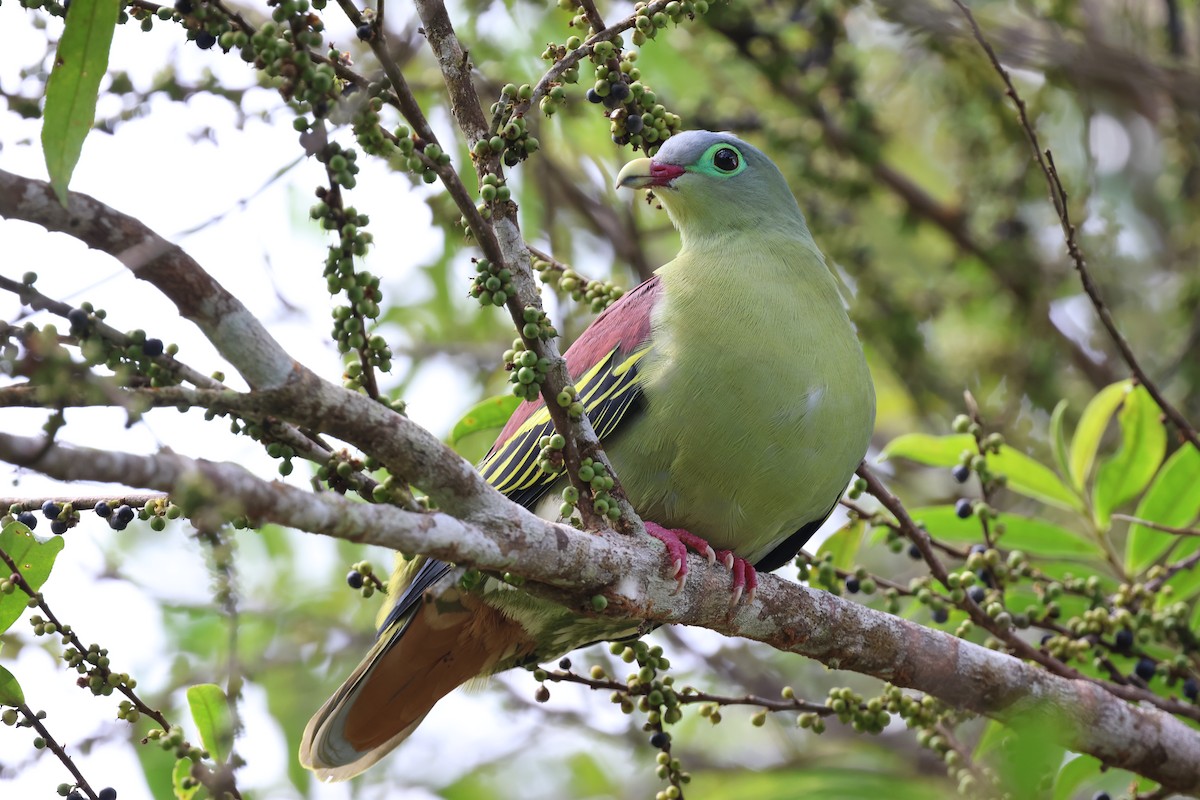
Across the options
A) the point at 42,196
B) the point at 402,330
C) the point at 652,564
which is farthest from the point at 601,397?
the point at 402,330

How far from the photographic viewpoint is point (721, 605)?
3045 mm

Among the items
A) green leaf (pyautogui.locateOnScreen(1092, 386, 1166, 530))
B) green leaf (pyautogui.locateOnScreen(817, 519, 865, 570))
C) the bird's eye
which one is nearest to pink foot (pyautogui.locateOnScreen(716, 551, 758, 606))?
green leaf (pyautogui.locateOnScreen(817, 519, 865, 570))

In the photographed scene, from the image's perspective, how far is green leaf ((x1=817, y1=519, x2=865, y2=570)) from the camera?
3.62 m

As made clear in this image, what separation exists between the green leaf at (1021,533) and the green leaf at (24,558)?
248 cm

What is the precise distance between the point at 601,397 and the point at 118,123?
143 centimetres

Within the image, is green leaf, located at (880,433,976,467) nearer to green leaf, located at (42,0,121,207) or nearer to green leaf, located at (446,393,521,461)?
green leaf, located at (446,393,521,461)

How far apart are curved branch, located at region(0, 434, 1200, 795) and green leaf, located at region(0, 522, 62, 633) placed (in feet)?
3.48

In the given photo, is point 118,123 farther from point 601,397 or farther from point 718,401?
point 718,401

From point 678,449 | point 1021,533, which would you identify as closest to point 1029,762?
point 678,449

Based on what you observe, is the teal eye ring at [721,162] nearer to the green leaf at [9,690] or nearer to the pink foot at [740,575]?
the pink foot at [740,575]

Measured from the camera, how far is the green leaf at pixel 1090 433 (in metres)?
3.97

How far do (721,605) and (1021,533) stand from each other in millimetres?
1366

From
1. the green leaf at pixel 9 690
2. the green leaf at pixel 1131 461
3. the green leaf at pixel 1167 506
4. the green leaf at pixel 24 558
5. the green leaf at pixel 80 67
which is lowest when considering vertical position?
the green leaf at pixel 1167 506

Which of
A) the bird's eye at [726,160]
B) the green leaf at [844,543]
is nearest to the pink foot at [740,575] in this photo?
the green leaf at [844,543]
